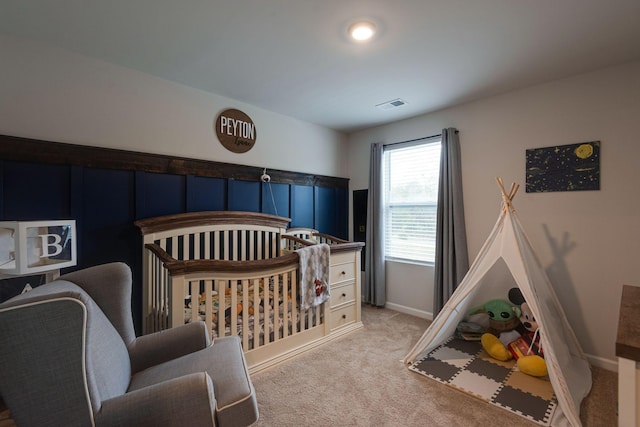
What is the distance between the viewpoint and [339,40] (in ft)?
6.31

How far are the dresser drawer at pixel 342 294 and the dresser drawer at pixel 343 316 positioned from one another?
7 cm

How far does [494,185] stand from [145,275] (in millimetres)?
3299

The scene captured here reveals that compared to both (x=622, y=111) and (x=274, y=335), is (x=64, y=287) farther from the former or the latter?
(x=622, y=111)

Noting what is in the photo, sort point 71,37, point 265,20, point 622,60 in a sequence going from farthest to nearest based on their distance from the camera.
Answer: point 622,60, point 71,37, point 265,20

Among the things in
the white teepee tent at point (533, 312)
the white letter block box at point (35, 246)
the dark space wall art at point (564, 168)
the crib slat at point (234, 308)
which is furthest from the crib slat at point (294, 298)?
the dark space wall art at point (564, 168)

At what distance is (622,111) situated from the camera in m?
2.22

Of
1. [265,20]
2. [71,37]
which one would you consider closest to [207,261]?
[265,20]

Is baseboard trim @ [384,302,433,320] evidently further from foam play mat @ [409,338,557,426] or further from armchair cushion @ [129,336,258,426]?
armchair cushion @ [129,336,258,426]

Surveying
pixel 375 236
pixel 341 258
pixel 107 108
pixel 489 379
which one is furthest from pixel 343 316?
pixel 107 108

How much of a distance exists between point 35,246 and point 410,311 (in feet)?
11.4

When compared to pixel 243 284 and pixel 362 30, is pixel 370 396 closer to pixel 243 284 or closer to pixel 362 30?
pixel 243 284

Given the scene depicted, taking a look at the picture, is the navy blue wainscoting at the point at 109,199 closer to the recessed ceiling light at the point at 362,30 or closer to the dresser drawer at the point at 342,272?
the dresser drawer at the point at 342,272

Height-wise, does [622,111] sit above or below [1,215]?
above

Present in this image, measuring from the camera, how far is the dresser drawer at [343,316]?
9.22 feet
